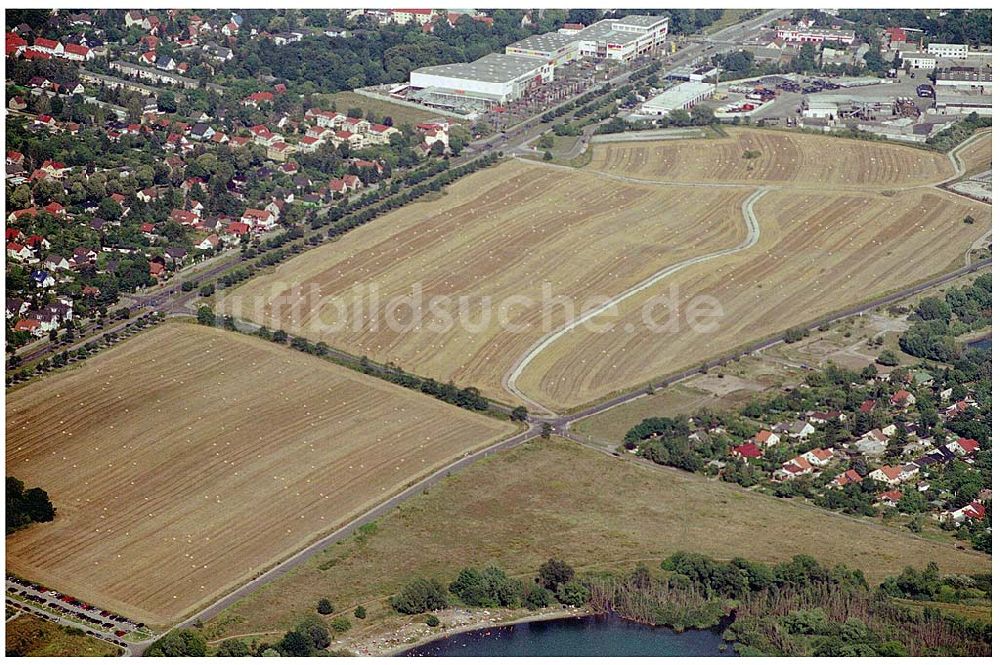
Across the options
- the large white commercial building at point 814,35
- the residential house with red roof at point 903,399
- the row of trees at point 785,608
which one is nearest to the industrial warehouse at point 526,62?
the large white commercial building at point 814,35

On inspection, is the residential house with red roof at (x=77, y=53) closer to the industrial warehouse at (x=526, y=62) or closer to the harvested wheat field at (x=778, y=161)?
the industrial warehouse at (x=526, y=62)

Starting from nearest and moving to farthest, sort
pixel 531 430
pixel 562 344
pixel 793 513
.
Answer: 1. pixel 793 513
2. pixel 531 430
3. pixel 562 344

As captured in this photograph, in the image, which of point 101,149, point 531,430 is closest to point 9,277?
point 101,149

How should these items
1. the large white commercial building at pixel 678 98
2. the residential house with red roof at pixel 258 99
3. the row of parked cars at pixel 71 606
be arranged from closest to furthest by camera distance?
the row of parked cars at pixel 71 606, the residential house with red roof at pixel 258 99, the large white commercial building at pixel 678 98

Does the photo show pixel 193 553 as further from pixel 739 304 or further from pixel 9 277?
pixel 739 304

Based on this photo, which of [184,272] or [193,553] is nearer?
[193,553]

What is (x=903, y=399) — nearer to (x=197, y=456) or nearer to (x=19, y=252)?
(x=197, y=456)
